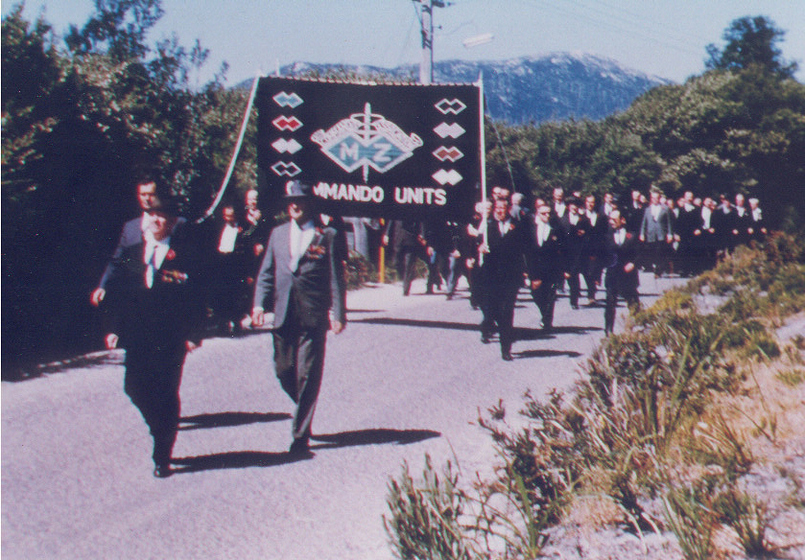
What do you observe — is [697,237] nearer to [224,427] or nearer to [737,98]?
[737,98]

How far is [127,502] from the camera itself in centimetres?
450

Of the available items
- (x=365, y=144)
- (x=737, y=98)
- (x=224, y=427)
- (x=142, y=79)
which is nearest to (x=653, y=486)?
(x=224, y=427)

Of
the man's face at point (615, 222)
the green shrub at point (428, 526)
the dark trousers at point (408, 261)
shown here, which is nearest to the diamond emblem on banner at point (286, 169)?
the man's face at point (615, 222)

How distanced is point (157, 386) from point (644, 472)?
278cm

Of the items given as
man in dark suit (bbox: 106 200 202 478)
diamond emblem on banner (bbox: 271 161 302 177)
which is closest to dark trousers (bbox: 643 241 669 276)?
diamond emblem on banner (bbox: 271 161 302 177)

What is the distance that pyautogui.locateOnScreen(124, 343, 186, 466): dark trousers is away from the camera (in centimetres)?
488

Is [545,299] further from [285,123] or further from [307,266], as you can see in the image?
[307,266]

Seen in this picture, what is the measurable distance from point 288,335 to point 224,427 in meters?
1.03

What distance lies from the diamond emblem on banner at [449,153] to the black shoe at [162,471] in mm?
5187

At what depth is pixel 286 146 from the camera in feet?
30.5

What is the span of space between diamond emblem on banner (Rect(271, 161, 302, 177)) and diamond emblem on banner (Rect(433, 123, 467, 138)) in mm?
1595

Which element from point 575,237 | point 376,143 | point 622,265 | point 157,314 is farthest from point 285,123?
point 575,237

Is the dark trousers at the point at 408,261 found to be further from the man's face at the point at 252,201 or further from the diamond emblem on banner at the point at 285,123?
the man's face at the point at 252,201

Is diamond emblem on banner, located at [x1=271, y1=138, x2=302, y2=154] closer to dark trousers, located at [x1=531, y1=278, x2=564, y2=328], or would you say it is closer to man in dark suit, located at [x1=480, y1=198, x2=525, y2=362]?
man in dark suit, located at [x1=480, y1=198, x2=525, y2=362]
